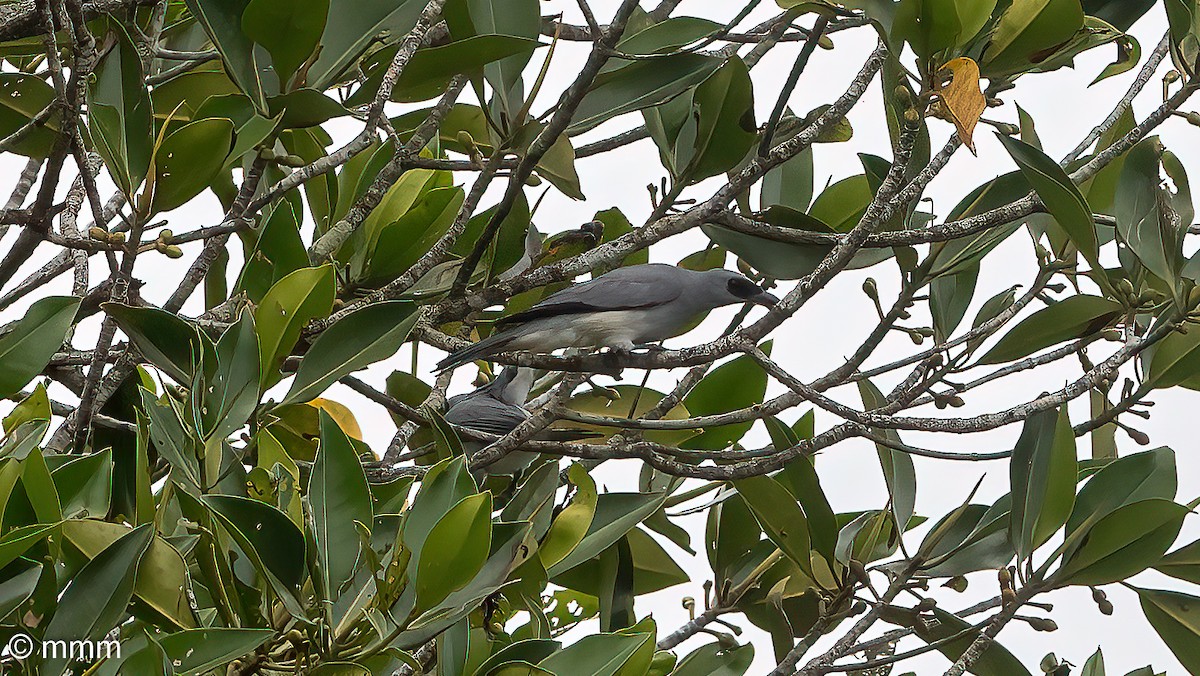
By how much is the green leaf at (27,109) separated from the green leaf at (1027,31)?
6.76 feet

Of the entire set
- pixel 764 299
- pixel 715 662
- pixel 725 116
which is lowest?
pixel 715 662

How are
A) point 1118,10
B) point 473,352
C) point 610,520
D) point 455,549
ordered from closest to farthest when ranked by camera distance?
point 455,549 → point 610,520 → point 1118,10 → point 473,352

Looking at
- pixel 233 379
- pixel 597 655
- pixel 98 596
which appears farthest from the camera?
pixel 597 655

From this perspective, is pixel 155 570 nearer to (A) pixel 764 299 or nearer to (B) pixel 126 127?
(B) pixel 126 127

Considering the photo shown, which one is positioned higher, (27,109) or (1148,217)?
(27,109)

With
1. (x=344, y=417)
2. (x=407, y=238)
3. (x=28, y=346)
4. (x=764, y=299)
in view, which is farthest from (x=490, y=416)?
(x=28, y=346)

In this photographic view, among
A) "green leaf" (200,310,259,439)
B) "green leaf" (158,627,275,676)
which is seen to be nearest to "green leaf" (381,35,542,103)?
"green leaf" (200,310,259,439)

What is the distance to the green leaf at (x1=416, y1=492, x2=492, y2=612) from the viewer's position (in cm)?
155

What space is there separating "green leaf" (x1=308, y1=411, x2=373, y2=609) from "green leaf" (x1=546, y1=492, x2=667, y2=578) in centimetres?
55

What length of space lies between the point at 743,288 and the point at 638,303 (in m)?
0.34

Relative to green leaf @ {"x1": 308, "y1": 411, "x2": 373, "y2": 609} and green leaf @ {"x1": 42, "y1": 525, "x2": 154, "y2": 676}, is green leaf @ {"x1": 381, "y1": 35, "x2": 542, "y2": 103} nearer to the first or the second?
green leaf @ {"x1": 308, "y1": 411, "x2": 373, "y2": 609}

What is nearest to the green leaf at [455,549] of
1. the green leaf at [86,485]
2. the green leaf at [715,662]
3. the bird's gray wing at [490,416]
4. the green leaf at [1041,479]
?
the green leaf at [86,485]

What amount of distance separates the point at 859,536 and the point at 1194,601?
78 centimetres

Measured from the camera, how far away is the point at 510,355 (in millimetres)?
2951
